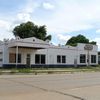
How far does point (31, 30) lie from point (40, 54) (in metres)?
26.5

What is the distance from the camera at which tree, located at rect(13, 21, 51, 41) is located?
78.4m

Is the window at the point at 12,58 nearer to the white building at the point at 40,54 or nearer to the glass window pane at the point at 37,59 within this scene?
the white building at the point at 40,54

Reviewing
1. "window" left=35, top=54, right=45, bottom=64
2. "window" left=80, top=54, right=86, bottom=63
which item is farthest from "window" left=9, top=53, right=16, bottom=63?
"window" left=80, top=54, right=86, bottom=63

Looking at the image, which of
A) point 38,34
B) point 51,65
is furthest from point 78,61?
point 38,34

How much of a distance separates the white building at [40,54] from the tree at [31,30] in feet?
65.6

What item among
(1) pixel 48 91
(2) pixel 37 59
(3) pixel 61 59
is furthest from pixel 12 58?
(1) pixel 48 91

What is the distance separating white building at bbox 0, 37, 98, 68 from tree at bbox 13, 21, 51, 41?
787 inches

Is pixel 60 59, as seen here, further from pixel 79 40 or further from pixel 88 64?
pixel 79 40

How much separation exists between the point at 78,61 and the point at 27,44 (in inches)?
623

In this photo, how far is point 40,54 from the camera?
52688 millimetres

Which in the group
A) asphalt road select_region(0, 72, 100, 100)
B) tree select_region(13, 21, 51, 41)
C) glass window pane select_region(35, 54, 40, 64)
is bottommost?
asphalt road select_region(0, 72, 100, 100)

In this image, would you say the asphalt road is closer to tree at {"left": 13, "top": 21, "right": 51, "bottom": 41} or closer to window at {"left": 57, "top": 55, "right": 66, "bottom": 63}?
window at {"left": 57, "top": 55, "right": 66, "bottom": 63}

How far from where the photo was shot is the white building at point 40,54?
4772 centimetres

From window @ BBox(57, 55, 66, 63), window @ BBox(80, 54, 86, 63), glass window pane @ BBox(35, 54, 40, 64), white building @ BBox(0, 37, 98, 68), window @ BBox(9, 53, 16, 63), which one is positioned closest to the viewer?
white building @ BBox(0, 37, 98, 68)
